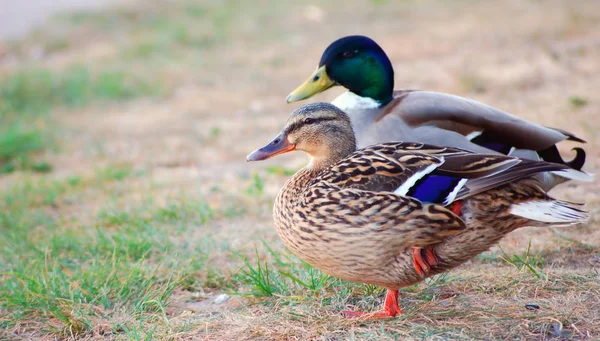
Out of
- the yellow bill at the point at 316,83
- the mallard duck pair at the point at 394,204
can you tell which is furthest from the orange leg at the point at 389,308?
the yellow bill at the point at 316,83

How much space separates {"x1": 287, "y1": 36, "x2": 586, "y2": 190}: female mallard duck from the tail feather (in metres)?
1.04

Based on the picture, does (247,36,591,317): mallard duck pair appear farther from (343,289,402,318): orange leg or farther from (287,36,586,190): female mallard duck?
(287,36,586,190): female mallard duck

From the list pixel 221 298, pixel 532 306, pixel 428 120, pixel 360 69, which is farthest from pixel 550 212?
pixel 360 69

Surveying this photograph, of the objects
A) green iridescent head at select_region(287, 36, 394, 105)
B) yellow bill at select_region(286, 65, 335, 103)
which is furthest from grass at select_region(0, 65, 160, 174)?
green iridescent head at select_region(287, 36, 394, 105)

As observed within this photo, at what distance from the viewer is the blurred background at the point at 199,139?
3.56 meters

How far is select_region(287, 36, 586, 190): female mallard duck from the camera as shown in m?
4.34

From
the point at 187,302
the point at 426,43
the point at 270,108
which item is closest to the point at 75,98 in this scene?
the point at 270,108

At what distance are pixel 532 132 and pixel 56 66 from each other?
786 cm

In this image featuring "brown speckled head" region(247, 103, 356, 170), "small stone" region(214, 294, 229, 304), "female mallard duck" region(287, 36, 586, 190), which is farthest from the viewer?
"female mallard duck" region(287, 36, 586, 190)

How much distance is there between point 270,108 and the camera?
8445mm

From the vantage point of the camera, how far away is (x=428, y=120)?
4.41 m

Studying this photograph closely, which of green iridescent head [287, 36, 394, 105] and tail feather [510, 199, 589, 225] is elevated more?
green iridescent head [287, 36, 394, 105]

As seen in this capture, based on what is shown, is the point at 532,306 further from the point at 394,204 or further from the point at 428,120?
the point at 428,120

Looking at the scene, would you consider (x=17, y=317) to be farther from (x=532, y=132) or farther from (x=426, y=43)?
(x=426, y=43)
